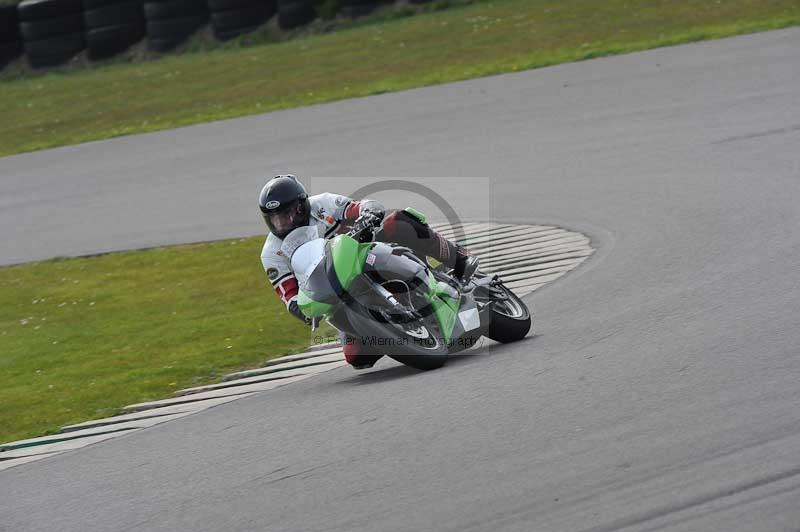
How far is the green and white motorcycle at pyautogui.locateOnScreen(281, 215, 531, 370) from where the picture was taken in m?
7.16

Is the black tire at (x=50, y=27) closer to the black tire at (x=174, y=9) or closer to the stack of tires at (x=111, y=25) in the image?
the stack of tires at (x=111, y=25)

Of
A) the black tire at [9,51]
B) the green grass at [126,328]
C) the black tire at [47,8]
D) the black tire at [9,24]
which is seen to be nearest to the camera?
the green grass at [126,328]

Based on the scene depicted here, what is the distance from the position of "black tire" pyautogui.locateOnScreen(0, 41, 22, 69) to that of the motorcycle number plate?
24440 mm

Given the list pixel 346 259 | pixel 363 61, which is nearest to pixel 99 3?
pixel 363 61

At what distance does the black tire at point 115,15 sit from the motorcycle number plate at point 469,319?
22.1 m

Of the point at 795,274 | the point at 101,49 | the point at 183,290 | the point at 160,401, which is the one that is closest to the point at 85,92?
the point at 101,49

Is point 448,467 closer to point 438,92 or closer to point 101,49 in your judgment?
point 438,92

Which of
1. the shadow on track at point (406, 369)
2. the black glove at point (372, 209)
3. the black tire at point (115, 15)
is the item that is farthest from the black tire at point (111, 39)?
the shadow on track at point (406, 369)

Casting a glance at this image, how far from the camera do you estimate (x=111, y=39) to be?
28.6 m

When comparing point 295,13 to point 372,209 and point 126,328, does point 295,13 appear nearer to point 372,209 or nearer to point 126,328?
point 126,328

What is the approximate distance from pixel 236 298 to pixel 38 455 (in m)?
4.06

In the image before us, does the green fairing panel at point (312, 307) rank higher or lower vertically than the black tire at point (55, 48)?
higher

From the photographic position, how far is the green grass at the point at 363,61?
1956 cm

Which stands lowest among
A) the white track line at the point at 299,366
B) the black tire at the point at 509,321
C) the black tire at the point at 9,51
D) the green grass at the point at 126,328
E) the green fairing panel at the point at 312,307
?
the black tire at the point at 9,51
